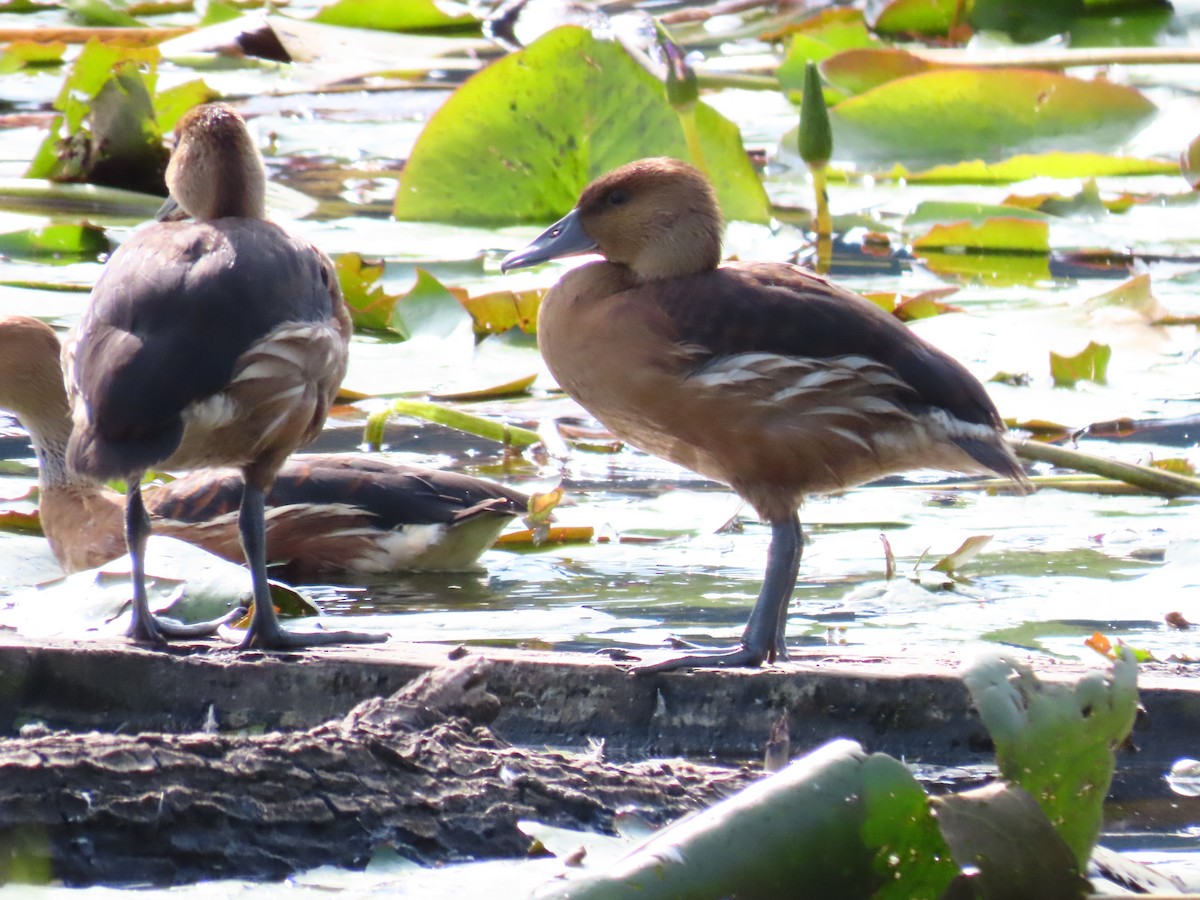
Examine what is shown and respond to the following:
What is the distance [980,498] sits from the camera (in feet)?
17.4

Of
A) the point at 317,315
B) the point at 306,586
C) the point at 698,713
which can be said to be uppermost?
the point at 317,315

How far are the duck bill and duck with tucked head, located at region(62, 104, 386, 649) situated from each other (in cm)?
58

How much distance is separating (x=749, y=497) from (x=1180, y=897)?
1818mm

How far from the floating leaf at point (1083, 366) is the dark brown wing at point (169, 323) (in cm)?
303

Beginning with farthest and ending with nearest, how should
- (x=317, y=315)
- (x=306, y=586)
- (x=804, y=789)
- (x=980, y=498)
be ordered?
(x=980, y=498)
(x=306, y=586)
(x=317, y=315)
(x=804, y=789)

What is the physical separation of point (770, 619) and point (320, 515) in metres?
1.65

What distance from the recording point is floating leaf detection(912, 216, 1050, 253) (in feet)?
25.6

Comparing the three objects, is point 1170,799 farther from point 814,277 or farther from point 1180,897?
point 814,277

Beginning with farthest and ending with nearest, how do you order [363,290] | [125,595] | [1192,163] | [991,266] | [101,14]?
1. [101,14]
2. [1192,163]
3. [991,266]
4. [363,290]
5. [125,595]

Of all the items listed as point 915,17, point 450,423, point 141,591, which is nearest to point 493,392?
point 450,423

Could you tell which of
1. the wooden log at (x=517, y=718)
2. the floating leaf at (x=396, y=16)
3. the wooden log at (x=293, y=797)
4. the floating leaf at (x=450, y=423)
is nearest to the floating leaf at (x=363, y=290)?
the floating leaf at (x=450, y=423)

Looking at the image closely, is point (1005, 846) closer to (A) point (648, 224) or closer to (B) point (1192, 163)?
(A) point (648, 224)

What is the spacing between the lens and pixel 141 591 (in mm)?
3654

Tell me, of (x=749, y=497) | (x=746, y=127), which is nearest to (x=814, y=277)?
(x=749, y=497)
